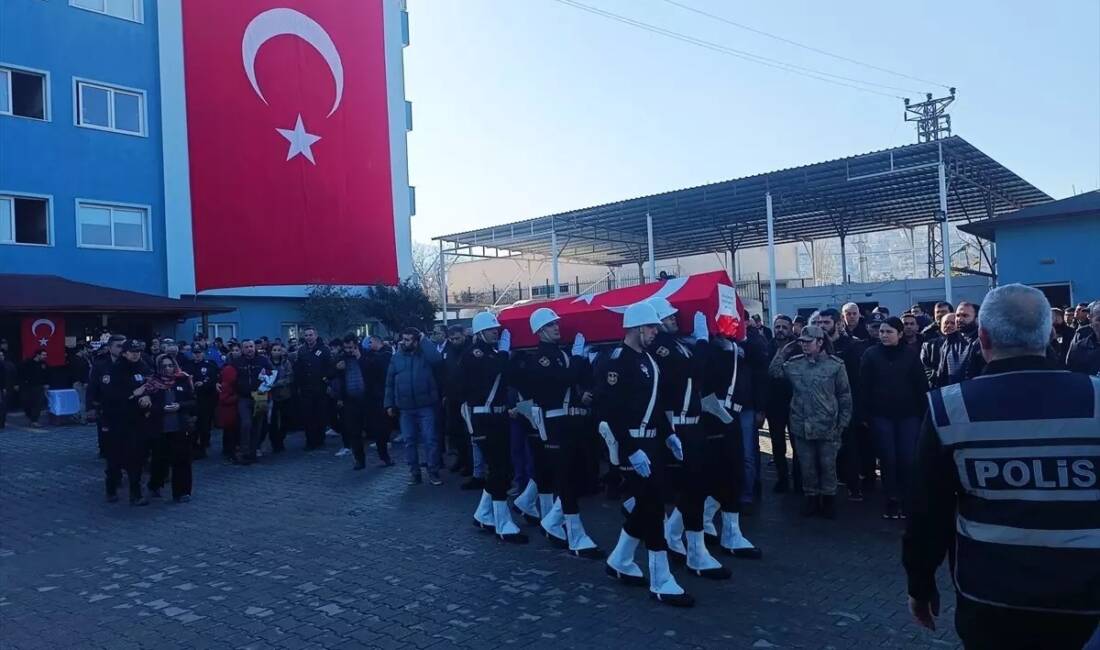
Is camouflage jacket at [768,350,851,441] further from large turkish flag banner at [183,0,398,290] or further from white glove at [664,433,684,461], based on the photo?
large turkish flag banner at [183,0,398,290]

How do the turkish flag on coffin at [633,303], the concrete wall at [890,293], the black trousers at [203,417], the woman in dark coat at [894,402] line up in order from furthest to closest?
the concrete wall at [890,293], the black trousers at [203,417], the turkish flag on coffin at [633,303], the woman in dark coat at [894,402]

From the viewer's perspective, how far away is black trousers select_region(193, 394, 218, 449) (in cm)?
1312

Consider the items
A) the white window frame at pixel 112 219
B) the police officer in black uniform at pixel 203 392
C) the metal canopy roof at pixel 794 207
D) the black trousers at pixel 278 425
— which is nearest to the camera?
the police officer in black uniform at pixel 203 392

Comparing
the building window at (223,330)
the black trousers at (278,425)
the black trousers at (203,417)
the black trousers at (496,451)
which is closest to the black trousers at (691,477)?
the black trousers at (496,451)

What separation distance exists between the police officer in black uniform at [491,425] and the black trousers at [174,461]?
3.86 meters

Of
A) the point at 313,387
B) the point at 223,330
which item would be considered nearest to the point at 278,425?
the point at 313,387

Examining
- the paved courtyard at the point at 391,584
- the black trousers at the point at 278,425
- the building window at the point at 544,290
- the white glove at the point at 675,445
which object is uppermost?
the building window at the point at 544,290

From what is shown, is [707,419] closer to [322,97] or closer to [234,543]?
[234,543]

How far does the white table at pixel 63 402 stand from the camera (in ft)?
56.2

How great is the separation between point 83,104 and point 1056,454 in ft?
85.7

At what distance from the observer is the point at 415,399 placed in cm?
1041

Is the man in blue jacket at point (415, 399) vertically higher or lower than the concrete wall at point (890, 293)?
lower

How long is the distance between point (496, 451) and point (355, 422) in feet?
15.3

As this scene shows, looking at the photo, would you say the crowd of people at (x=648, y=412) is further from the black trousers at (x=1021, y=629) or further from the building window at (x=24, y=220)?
the building window at (x=24, y=220)
